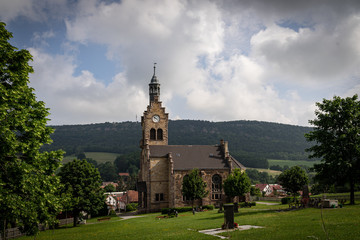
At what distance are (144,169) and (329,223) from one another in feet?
153

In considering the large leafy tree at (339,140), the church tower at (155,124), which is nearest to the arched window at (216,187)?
the church tower at (155,124)

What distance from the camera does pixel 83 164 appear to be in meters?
45.7

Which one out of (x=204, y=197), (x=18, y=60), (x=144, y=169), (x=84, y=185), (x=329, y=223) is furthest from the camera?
(x=144, y=169)

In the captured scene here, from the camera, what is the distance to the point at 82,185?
43.9m

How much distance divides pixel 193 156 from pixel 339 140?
34.1m

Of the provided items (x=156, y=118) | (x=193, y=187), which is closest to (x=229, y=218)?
(x=193, y=187)

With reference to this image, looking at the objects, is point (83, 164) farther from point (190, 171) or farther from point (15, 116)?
point (15, 116)

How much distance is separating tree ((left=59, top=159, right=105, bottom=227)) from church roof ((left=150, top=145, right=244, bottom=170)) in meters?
17.6

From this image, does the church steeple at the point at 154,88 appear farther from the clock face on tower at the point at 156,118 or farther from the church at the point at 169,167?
the clock face on tower at the point at 156,118

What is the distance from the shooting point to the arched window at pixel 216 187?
6162cm

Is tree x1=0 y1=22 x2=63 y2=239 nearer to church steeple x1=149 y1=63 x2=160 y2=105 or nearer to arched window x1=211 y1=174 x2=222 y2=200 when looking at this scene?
arched window x1=211 y1=174 x2=222 y2=200

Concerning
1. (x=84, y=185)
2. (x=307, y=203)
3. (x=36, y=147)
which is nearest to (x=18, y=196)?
(x=36, y=147)

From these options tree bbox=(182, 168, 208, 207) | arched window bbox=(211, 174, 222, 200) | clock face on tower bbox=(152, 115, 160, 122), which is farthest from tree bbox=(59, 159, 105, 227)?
arched window bbox=(211, 174, 222, 200)

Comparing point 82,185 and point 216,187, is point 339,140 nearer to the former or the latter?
point 216,187
